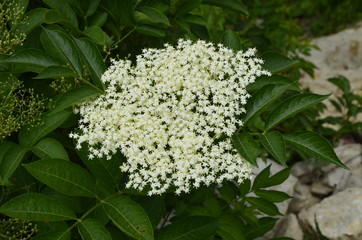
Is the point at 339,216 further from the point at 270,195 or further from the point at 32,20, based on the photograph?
the point at 32,20

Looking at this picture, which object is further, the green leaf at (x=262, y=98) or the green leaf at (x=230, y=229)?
the green leaf at (x=230, y=229)

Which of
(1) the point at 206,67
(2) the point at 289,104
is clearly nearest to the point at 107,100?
(1) the point at 206,67

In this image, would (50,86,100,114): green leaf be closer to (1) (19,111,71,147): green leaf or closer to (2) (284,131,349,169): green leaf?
(1) (19,111,71,147): green leaf

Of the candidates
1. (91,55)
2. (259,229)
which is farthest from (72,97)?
(259,229)

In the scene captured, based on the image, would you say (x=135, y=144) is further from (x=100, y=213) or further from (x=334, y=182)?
(x=334, y=182)

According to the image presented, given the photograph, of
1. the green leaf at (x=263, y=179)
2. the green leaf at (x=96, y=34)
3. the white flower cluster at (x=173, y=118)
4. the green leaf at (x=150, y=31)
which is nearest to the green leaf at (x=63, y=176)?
the white flower cluster at (x=173, y=118)

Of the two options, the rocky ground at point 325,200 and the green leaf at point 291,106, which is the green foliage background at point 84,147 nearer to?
the green leaf at point 291,106

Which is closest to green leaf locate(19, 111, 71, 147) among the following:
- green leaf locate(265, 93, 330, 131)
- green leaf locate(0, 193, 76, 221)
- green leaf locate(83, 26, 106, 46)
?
green leaf locate(0, 193, 76, 221)
